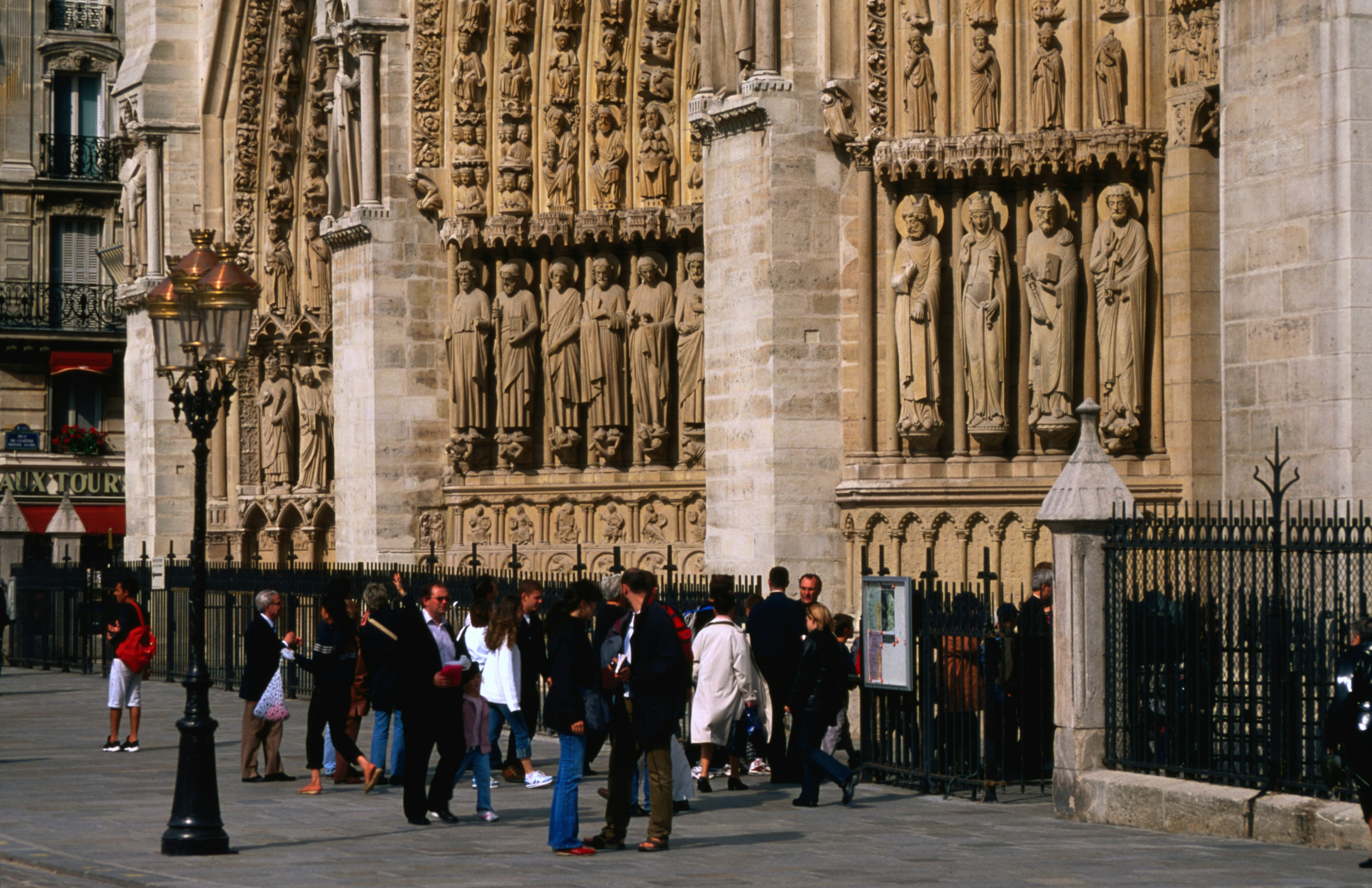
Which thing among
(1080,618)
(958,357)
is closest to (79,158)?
(958,357)

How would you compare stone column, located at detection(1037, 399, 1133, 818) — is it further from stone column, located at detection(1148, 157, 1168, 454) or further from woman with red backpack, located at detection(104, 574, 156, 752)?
woman with red backpack, located at detection(104, 574, 156, 752)

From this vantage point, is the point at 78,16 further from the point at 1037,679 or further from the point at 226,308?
the point at 1037,679

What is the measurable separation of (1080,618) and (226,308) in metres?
5.07

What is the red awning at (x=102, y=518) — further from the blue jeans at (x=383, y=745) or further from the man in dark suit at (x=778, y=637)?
the man in dark suit at (x=778, y=637)

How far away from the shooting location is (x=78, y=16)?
149 feet

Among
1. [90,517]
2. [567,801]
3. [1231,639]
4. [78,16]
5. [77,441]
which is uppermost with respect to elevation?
[78,16]

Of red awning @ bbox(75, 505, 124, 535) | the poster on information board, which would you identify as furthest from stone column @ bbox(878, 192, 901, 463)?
red awning @ bbox(75, 505, 124, 535)

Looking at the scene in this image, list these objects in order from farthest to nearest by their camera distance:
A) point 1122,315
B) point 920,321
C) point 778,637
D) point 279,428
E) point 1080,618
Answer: point 279,428
point 920,321
point 1122,315
point 778,637
point 1080,618

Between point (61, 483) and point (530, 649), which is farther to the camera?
point (61, 483)

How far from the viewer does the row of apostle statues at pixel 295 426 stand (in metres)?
27.0

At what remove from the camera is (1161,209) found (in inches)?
647

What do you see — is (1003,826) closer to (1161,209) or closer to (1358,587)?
(1358,587)

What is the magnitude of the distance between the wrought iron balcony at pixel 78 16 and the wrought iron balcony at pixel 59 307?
5.13 metres

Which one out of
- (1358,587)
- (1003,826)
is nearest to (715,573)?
(1003,826)
